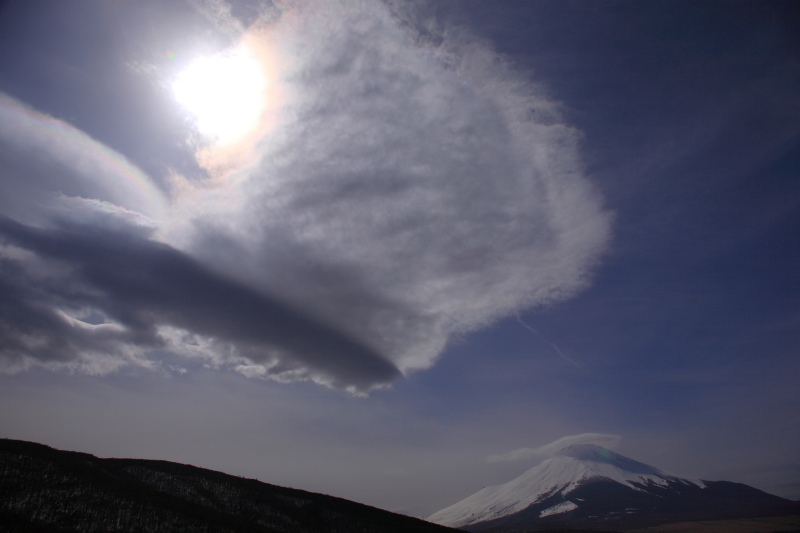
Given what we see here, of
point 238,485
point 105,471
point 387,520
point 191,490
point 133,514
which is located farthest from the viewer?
point 387,520

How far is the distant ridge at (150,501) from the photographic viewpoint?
5144 centimetres

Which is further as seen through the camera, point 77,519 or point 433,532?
point 433,532

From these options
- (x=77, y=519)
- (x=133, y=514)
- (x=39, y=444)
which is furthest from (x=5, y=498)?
(x=39, y=444)

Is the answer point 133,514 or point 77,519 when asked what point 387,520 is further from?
point 77,519

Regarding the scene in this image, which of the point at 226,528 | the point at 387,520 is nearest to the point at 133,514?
the point at 226,528

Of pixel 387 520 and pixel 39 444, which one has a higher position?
pixel 39 444

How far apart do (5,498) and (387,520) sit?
67.5 metres

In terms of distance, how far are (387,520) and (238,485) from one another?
3329 cm

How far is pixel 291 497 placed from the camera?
89000 millimetres

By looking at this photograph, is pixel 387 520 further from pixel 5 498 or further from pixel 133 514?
pixel 5 498

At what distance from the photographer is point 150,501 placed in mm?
61938

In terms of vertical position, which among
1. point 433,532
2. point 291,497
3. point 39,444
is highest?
point 39,444

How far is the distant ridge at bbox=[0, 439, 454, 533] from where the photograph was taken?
2025 inches

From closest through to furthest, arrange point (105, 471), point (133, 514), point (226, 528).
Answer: point (133, 514), point (226, 528), point (105, 471)
